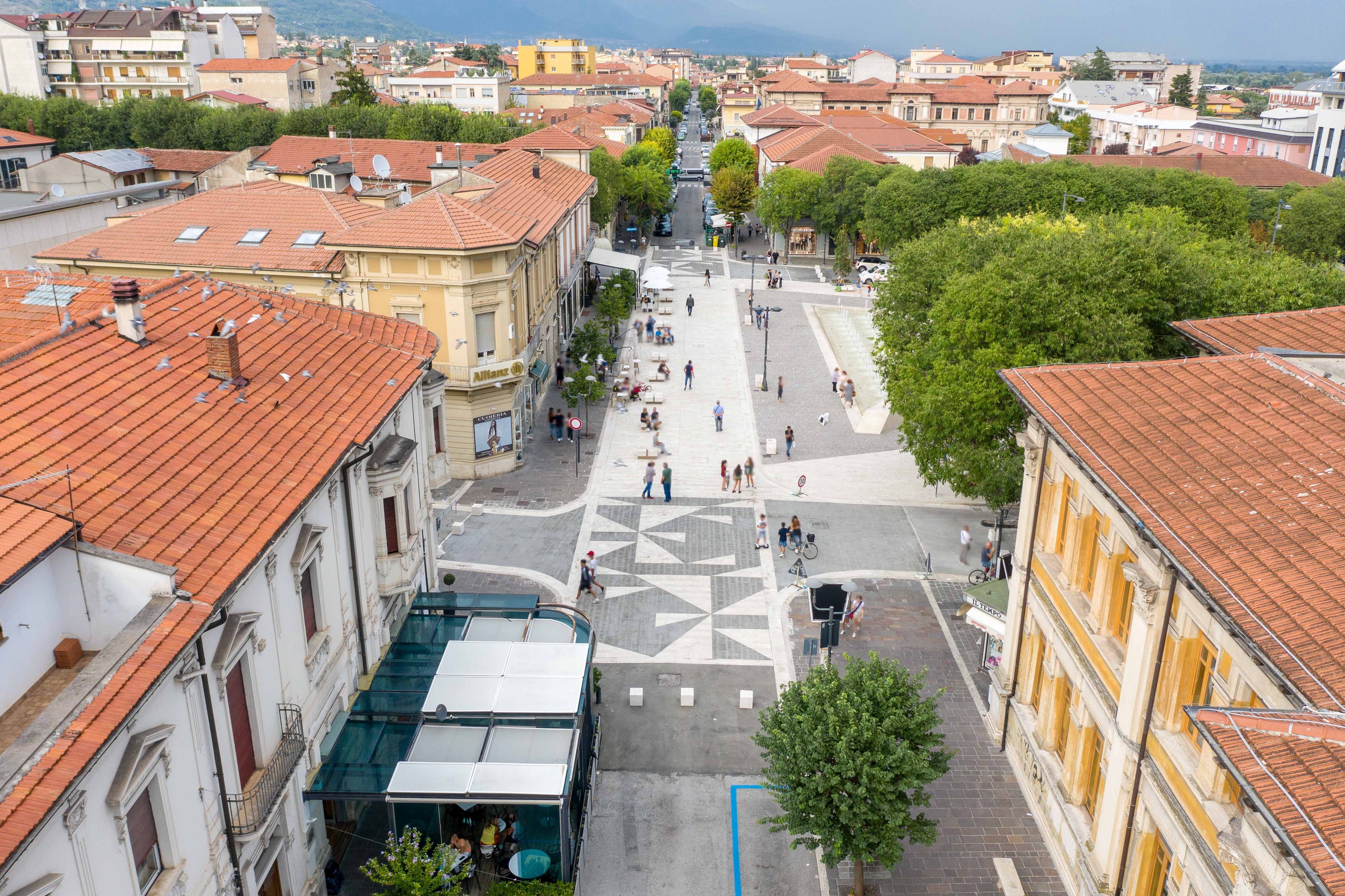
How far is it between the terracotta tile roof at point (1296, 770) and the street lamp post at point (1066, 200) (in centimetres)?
4983

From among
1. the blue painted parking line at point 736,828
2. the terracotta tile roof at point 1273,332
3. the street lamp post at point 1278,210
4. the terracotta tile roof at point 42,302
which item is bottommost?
the blue painted parking line at point 736,828

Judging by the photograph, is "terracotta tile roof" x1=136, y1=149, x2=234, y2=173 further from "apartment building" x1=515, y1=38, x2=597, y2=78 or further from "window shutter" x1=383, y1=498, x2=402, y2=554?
"apartment building" x1=515, y1=38, x2=597, y2=78

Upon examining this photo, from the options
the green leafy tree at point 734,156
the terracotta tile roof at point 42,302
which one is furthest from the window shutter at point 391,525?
Answer: the green leafy tree at point 734,156

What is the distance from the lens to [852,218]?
76.5 metres

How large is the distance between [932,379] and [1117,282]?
19.7 feet

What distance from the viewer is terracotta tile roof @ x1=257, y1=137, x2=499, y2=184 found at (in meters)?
68.5

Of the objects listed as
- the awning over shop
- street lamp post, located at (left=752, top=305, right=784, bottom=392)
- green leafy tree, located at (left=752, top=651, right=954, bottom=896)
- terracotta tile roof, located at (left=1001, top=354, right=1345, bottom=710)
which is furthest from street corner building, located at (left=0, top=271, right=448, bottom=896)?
the awning over shop

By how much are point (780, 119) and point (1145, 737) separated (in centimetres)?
10898

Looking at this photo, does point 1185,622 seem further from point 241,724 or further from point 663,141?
point 663,141

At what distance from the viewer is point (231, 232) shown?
38281 mm

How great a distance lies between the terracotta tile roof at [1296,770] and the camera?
8953 millimetres

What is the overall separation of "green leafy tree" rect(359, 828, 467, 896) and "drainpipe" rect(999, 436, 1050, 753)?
41.1 feet

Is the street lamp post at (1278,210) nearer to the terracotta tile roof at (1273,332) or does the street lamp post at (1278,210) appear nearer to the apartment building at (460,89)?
the terracotta tile roof at (1273,332)

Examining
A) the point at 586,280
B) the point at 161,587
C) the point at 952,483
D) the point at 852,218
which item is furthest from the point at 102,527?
the point at 852,218
